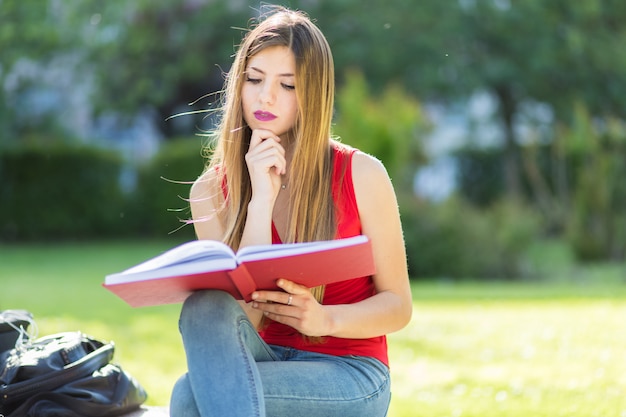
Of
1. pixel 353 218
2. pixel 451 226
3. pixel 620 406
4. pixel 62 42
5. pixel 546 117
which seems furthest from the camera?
pixel 546 117

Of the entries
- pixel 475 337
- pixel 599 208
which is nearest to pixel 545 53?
pixel 599 208

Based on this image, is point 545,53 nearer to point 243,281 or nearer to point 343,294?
point 343,294

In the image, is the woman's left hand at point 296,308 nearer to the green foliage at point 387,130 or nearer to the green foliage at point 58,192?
the green foliage at point 387,130

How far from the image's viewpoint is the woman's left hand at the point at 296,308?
2.36m

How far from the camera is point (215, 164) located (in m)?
2.96

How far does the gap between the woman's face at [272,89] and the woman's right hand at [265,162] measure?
4 cm

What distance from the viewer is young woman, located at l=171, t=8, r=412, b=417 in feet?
8.11

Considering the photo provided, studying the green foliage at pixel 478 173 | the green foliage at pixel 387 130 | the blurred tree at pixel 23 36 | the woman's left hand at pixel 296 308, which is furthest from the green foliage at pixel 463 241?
the woman's left hand at pixel 296 308

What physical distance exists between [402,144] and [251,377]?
8.68m

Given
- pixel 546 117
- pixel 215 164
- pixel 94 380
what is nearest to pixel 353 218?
pixel 215 164

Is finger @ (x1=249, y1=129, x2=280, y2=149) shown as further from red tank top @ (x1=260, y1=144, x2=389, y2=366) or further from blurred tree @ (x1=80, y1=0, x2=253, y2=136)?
blurred tree @ (x1=80, y1=0, x2=253, y2=136)

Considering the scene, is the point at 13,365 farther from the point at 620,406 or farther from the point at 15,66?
the point at 15,66

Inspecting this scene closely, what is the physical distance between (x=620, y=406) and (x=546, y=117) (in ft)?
45.7

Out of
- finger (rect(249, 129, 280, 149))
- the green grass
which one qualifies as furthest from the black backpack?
the green grass
